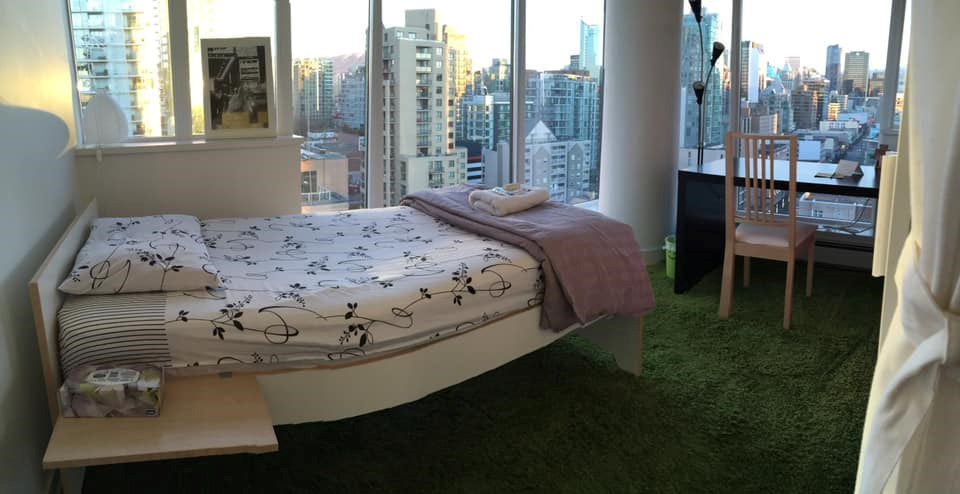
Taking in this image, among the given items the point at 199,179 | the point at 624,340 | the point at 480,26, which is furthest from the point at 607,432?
the point at 480,26

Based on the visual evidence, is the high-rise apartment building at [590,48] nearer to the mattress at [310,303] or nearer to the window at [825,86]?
the window at [825,86]

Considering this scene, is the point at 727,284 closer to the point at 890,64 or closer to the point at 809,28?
the point at 890,64

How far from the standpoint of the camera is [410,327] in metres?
2.32

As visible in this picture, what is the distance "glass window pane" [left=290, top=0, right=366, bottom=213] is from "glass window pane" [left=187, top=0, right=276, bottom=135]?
0.44 feet

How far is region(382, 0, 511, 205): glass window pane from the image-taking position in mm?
4090

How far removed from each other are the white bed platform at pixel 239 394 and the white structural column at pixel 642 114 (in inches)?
81.1

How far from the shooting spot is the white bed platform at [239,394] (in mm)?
1775

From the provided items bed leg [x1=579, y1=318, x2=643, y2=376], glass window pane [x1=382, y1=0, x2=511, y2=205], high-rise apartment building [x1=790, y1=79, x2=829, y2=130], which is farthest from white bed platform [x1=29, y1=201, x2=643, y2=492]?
high-rise apartment building [x1=790, y1=79, x2=829, y2=130]

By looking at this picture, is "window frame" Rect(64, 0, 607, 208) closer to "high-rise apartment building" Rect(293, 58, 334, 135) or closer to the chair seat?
"high-rise apartment building" Rect(293, 58, 334, 135)

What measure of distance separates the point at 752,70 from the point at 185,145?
11.8 feet

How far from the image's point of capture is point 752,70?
5023mm

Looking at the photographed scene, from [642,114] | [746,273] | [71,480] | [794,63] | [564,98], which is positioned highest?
[794,63]

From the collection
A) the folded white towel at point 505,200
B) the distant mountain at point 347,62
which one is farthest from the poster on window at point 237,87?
the folded white towel at point 505,200

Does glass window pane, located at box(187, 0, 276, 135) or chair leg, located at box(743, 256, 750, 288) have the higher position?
glass window pane, located at box(187, 0, 276, 135)
